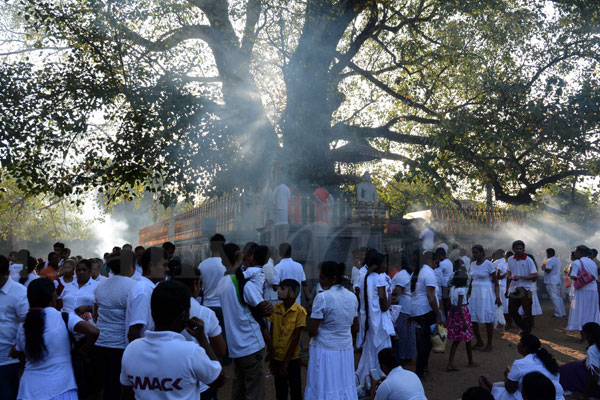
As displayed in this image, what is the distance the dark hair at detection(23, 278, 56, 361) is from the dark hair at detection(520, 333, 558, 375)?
4.08 metres

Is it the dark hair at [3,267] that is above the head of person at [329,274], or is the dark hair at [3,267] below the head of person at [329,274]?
above

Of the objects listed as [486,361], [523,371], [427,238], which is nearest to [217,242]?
[523,371]

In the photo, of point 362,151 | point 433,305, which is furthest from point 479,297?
point 362,151

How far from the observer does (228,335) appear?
177 inches

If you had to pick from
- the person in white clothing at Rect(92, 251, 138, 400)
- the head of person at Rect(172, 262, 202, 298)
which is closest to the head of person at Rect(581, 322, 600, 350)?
the head of person at Rect(172, 262, 202, 298)

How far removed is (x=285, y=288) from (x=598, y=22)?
1134 centimetres

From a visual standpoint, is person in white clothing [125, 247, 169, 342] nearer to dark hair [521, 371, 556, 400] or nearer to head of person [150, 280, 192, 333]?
head of person [150, 280, 192, 333]

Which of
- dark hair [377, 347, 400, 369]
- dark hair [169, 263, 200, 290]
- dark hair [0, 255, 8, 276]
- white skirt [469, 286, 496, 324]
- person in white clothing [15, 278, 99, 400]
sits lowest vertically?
white skirt [469, 286, 496, 324]

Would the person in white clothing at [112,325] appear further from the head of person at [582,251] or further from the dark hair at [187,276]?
the head of person at [582,251]

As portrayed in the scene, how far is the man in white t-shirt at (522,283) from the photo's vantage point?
973cm

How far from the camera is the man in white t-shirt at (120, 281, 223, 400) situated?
7.91 ft

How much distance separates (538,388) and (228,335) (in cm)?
263

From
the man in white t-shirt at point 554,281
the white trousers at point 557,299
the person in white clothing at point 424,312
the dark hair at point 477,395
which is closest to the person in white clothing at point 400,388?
the dark hair at point 477,395

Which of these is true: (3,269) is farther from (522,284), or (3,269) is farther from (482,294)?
(522,284)
